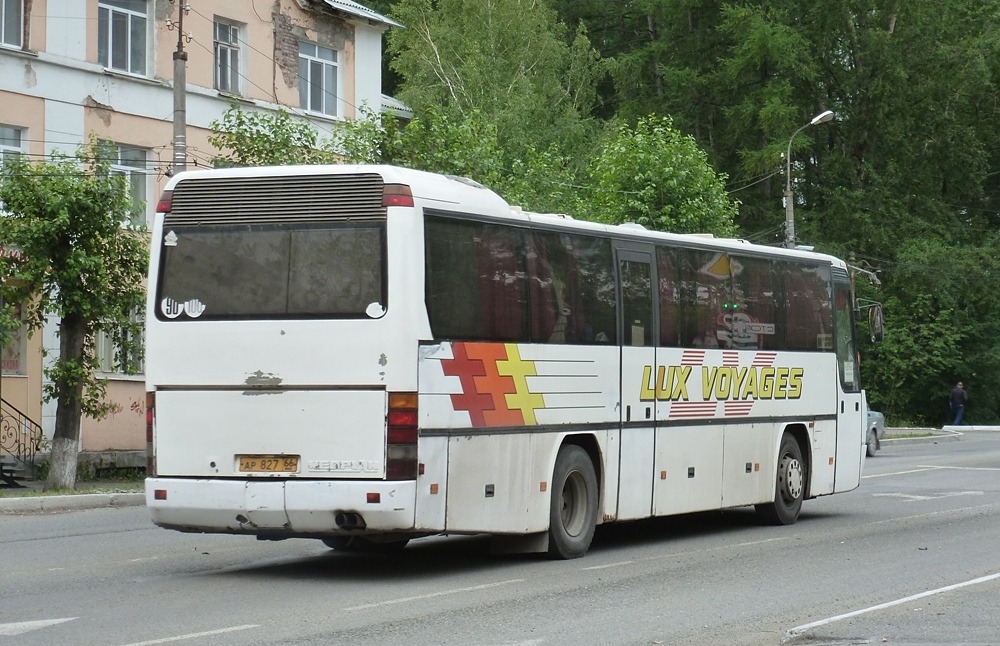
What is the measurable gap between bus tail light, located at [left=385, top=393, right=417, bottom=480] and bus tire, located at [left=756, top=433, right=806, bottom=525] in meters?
7.07

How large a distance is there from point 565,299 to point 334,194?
2.68 m

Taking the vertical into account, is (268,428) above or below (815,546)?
above

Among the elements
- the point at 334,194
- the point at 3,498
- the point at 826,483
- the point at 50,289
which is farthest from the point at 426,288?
the point at 50,289

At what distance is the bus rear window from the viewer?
11.9 m

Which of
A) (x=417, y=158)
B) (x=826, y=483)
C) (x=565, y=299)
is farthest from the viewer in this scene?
(x=417, y=158)

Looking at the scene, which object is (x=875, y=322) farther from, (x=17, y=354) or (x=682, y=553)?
(x=17, y=354)

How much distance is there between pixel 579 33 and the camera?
57.5 metres

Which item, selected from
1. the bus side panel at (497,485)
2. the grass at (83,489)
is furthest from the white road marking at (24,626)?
the grass at (83,489)

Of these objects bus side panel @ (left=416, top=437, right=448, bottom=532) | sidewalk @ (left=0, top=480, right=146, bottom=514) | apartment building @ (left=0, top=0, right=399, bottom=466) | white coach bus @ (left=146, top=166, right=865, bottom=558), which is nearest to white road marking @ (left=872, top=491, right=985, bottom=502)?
white coach bus @ (left=146, top=166, right=865, bottom=558)

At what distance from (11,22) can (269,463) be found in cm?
2002

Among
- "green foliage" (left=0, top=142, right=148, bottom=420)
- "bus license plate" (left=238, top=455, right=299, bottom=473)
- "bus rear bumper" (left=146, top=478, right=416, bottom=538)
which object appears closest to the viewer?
"bus rear bumper" (left=146, top=478, right=416, bottom=538)

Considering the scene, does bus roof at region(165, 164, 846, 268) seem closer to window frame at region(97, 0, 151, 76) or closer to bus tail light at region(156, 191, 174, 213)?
bus tail light at region(156, 191, 174, 213)

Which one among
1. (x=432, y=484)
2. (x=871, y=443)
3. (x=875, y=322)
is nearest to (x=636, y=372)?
(x=432, y=484)

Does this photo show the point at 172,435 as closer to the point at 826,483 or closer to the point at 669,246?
the point at 669,246
